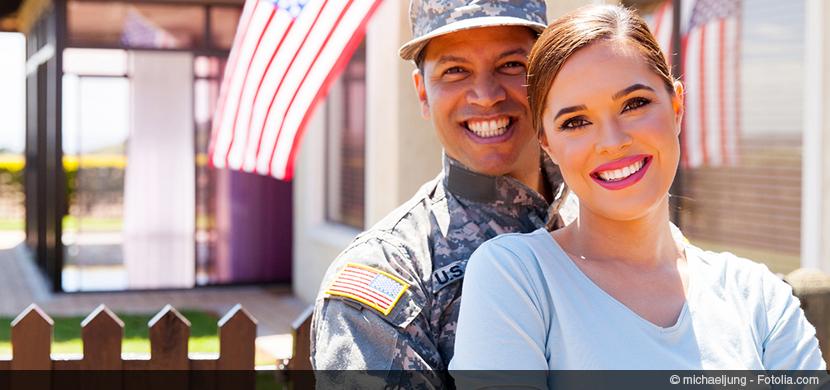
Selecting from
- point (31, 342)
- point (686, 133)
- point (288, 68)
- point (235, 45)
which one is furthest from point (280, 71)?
point (686, 133)

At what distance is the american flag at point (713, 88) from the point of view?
643 centimetres

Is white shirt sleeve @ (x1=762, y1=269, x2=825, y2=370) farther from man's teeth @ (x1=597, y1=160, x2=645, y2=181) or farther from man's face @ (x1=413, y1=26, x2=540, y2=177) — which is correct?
man's face @ (x1=413, y1=26, x2=540, y2=177)

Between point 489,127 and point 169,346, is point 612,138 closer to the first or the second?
point 489,127

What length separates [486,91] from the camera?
2150mm

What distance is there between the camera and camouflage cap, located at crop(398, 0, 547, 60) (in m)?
2.11

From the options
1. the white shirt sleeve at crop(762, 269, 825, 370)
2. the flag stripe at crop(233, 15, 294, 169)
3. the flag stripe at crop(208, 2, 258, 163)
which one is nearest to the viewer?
the white shirt sleeve at crop(762, 269, 825, 370)

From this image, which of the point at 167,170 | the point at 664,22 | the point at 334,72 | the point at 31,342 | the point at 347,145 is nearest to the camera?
the point at 31,342

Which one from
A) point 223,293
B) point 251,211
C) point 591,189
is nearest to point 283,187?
point 251,211

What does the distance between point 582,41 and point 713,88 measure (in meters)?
5.36

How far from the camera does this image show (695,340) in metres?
1.59

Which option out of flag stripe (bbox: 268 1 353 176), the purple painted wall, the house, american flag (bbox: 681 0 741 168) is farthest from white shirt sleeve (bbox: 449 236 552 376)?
the purple painted wall

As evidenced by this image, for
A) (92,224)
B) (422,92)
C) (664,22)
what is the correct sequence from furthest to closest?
(92,224)
(664,22)
(422,92)

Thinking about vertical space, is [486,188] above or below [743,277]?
above

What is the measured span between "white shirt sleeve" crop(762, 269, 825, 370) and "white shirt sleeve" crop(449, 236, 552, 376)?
36cm
